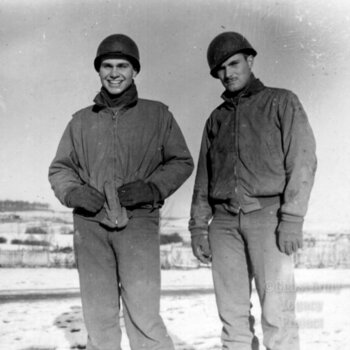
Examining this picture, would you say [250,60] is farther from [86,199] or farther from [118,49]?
[86,199]

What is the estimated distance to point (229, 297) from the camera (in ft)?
8.32

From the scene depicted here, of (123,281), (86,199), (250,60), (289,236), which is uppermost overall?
(250,60)

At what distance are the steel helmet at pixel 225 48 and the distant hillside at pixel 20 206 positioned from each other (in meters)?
7.03

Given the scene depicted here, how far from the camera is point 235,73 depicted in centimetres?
269

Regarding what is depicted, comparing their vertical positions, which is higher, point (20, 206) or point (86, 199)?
point (86, 199)

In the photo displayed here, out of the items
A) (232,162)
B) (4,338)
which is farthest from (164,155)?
(4,338)

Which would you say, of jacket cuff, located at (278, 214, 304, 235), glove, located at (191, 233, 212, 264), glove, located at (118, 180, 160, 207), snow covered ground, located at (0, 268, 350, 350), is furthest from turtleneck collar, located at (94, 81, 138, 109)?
snow covered ground, located at (0, 268, 350, 350)

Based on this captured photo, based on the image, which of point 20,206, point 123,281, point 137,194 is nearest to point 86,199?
point 137,194

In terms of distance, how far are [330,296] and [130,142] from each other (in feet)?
14.8

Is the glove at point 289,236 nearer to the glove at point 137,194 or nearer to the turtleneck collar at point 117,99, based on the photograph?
the glove at point 137,194

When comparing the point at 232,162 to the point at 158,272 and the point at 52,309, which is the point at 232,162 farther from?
the point at 52,309

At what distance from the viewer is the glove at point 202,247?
108 inches

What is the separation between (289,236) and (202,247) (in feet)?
1.97

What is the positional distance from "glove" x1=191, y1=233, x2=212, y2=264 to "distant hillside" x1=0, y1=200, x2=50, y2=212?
6.83 meters
